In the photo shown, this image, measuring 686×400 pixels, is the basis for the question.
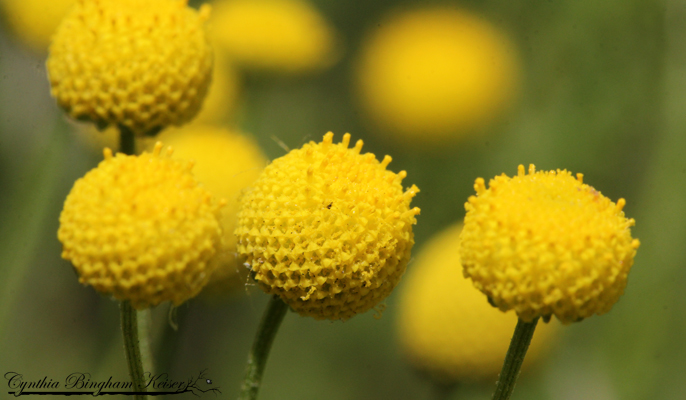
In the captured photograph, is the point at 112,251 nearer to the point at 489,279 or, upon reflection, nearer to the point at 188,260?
the point at 188,260

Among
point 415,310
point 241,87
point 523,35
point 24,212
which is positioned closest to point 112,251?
point 24,212

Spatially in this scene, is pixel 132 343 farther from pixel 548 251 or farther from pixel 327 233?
pixel 548 251

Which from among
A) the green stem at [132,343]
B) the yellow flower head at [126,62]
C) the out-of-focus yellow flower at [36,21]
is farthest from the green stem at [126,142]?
the out-of-focus yellow flower at [36,21]

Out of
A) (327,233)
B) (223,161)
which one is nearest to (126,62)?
(327,233)

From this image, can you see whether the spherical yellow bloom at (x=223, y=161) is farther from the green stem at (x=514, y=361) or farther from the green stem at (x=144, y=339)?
the green stem at (x=514, y=361)

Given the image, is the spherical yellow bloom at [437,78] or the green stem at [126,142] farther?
the spherical yellow bloom at [437,78]

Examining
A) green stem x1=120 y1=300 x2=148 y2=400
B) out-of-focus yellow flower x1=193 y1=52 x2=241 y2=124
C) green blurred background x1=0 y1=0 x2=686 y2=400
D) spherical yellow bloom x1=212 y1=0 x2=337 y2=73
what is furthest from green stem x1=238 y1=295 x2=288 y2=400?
spherical yellow bloom x1=212 y1=0 x2=337 y2=73

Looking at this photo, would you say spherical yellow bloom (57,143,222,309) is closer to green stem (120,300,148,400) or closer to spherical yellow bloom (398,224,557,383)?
green stem (120,300,148,400)

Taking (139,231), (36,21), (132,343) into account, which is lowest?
(36,21)
